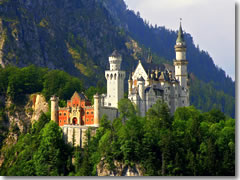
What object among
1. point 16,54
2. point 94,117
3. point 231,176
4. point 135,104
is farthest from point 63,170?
point 16,54

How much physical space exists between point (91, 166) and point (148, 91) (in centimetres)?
1846

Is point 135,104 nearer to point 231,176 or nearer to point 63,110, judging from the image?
point 63,110

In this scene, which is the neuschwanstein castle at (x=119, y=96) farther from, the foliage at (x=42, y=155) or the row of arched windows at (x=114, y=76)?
the foliage at (x=42, y=155)

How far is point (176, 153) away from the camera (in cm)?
6794

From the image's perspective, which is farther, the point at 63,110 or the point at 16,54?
the point at 16,54

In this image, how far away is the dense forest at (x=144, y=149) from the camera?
2626 inches

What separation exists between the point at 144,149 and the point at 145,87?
1827cm

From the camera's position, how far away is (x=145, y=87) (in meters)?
86.5

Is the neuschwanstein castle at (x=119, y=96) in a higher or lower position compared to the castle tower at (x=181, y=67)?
lower

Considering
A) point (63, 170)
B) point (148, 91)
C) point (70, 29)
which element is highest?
point (70, 29)

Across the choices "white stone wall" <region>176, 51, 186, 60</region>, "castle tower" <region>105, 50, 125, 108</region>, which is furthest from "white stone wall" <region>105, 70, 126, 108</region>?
"white stone wall" <region>176, 51, 186, 60</region>

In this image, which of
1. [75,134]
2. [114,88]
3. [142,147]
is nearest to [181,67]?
[114,88]

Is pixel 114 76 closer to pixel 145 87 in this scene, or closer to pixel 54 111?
pixel 145 87

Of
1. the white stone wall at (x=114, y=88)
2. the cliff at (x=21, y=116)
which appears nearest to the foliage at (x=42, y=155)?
the white stone wall at (x=114, y=88)
